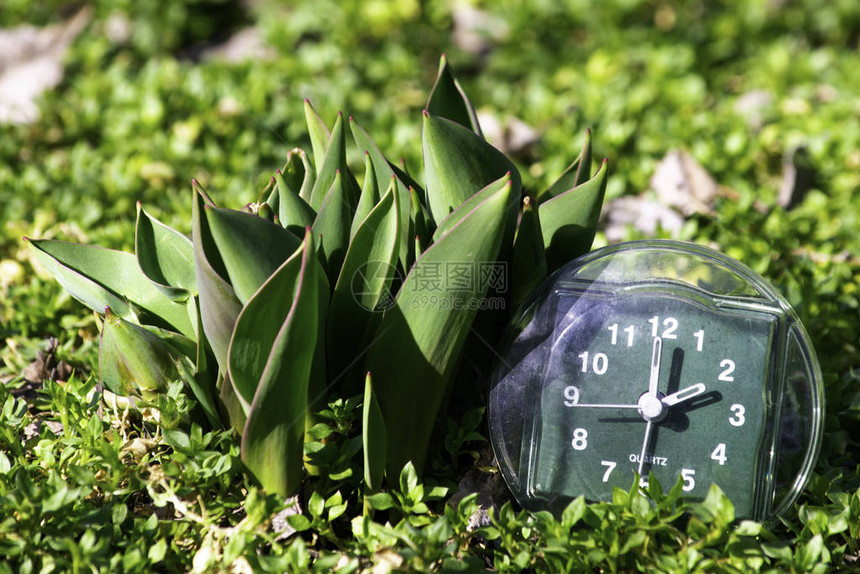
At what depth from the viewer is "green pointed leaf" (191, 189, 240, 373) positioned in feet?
4.40

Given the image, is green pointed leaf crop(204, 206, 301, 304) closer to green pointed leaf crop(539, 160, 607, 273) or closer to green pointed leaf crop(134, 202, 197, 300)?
green pointed leaf crop(134, 202, 197, 300)

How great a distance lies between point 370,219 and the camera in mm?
1450

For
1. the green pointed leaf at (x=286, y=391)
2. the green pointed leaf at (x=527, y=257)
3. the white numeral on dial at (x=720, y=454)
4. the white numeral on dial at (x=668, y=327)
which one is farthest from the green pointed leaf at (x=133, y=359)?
the white numeral on dial at (x=720, y=454)

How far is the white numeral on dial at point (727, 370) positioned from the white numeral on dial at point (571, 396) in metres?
0.26

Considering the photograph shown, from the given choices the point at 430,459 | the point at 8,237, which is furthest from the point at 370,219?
the point at 8,237

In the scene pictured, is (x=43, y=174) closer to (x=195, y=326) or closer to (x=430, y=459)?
(x=195, y=326)

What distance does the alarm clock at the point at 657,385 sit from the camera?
1438 millimetres

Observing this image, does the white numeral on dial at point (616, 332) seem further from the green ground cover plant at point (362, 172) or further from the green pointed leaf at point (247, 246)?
the green pointed leaf at point (247, 246)

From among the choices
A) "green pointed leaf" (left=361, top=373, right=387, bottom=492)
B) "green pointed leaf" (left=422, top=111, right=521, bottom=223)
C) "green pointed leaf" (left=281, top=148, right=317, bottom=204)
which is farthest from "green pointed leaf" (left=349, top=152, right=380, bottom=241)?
"green pointed leaf" (left=361, top=373, right=387, bottom=492)

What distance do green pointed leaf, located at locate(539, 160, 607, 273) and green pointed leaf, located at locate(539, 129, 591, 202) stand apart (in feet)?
0.34

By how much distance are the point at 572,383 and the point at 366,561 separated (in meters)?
0.50
